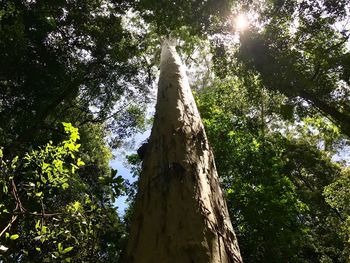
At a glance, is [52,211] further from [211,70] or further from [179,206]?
[211,70]

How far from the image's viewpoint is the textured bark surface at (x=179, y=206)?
2129 mm

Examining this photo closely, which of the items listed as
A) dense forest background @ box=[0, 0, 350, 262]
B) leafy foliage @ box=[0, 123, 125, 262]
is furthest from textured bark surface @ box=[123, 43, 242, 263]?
dense forest background @ box=[0, 0, 350, 262]

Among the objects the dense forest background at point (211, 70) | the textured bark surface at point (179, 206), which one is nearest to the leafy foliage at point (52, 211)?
the textured bark surface at point (179, 206)

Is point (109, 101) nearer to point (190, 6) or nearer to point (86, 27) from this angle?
point (86, 27)

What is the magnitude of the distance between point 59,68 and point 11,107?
2000 mm

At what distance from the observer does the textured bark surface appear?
2.13 meters

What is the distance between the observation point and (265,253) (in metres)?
9.76

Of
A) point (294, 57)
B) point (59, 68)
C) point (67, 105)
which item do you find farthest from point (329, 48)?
point (67, 105)

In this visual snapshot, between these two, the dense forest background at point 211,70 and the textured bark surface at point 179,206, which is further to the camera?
the dense forest background at point 211,70

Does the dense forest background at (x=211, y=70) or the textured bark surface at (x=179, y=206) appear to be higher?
the dense forest background at (x=211, y=70)

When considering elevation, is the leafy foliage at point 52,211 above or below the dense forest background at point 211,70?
below

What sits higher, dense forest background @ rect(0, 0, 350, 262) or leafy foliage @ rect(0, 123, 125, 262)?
dense forest background @ rect(0, 0, 350, 262)

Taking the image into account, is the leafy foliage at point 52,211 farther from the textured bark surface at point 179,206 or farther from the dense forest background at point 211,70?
the dense forest background at point 211,70

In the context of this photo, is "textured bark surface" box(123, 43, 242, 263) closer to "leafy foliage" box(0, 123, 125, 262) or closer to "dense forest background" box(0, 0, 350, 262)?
"leafy foliage" box(0, 123, 125, 262)
